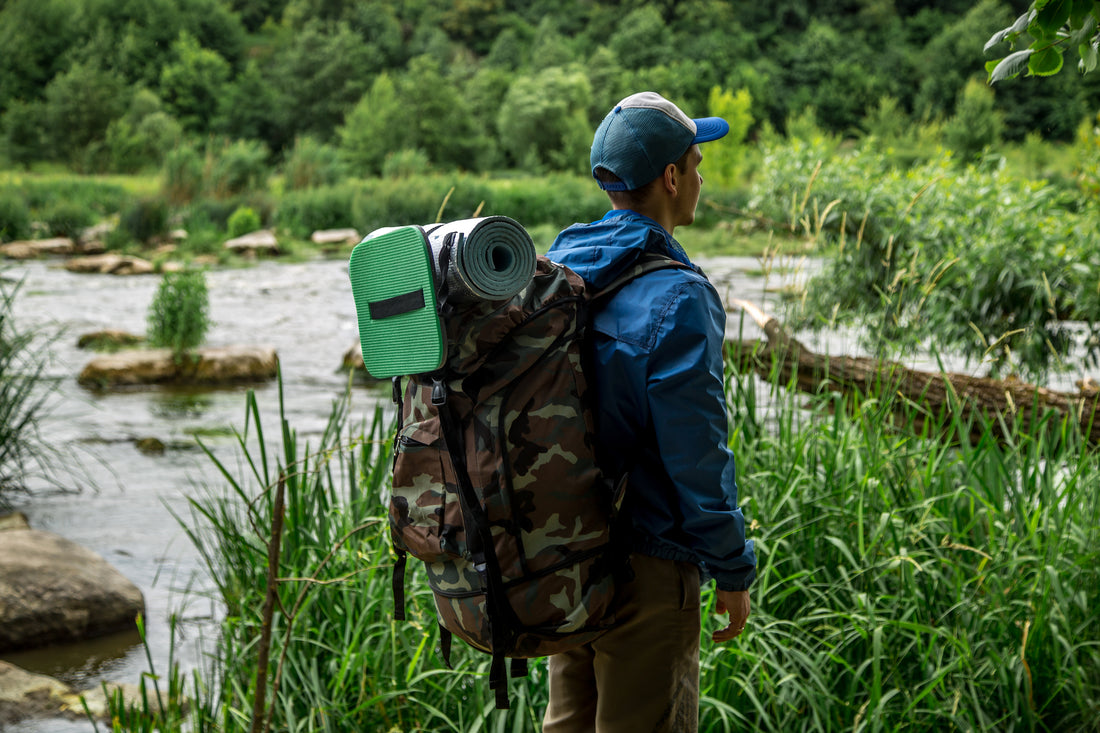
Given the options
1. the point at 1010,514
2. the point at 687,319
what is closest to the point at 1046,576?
the point at 1010,514

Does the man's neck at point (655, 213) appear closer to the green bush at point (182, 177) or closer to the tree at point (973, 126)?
the green bush at point (182, 177)

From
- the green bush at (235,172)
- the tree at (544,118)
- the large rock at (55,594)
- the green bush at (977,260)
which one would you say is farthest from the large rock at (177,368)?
the tree at (544,118)

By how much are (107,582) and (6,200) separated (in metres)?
19.4

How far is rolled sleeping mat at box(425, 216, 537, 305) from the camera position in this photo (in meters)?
1.22

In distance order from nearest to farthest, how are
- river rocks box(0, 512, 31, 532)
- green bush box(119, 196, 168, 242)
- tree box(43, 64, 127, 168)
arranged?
river rocks box(0, 512, 31, 532)
green bush box(119, 196, 168, 242)
tree box(43, 64, 127, 168)

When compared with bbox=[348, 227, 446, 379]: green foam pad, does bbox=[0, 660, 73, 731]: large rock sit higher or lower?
lower

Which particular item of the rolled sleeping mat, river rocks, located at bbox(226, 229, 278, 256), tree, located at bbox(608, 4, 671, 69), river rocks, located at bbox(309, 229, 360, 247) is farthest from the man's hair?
tree, located at bbox(608, 4, 671, 69)

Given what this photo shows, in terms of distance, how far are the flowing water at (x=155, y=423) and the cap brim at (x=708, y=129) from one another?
1211 millimetres

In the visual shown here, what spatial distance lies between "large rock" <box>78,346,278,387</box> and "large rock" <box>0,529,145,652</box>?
4.91m

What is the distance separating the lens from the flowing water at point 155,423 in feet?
12.2

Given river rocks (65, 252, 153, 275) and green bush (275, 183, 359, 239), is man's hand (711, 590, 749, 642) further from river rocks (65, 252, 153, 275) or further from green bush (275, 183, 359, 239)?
green bush (275, 183, 359, 239)

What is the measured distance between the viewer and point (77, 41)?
59.9 m

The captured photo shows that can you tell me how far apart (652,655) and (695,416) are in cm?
42

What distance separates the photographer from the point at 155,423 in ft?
24.2
